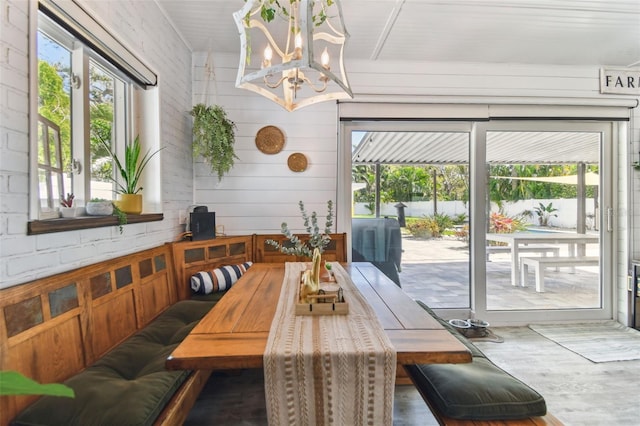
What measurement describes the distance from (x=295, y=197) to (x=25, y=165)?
210 centimetres

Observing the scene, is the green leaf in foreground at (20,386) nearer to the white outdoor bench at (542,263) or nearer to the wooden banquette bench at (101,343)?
the wooden banquette bench at (101,343)

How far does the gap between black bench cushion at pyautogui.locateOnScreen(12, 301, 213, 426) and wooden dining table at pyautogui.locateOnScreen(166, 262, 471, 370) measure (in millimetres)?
278

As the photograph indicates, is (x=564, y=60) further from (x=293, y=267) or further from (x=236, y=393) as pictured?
(x=236, y=393)

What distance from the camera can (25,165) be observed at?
127cm

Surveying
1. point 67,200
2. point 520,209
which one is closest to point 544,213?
point 520,209

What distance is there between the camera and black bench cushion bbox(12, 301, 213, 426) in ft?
3.50

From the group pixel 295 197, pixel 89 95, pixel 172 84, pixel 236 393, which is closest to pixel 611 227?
pixel 295 197

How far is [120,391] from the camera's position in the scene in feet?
3.86

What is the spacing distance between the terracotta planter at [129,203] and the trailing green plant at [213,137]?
31.7 inches

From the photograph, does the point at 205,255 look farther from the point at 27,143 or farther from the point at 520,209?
the point at 520,209

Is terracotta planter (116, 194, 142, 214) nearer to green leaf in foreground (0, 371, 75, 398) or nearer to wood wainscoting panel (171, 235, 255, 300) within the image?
wood wainscoting panel (171, 235, 255, 300)

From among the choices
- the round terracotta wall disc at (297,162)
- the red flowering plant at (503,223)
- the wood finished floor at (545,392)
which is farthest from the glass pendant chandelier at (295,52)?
the red flowering plant at (503,223)

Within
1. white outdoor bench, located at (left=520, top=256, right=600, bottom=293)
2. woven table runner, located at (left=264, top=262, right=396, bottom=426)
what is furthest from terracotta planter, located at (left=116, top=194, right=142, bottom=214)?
white outdoor bench, located at (left=520, top=256, right=600, bottom=293)

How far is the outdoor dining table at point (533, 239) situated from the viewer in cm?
337
